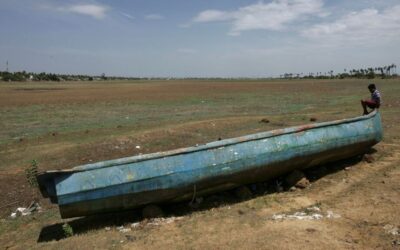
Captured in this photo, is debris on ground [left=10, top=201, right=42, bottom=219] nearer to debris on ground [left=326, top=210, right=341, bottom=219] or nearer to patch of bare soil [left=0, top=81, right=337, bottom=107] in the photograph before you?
debris on ground [left=326, top=210, right=341, bottom=219]

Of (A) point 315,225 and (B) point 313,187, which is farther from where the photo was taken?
(B) point 313,187

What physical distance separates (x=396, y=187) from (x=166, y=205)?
382 centimetres

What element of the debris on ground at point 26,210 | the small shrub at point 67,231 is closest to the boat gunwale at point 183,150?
the small shrub at point 67,231

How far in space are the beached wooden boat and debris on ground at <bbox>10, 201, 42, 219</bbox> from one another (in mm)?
1924

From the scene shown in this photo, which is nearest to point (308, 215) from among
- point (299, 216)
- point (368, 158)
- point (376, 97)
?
point (299, 216)

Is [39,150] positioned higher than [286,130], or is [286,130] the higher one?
[286,130]

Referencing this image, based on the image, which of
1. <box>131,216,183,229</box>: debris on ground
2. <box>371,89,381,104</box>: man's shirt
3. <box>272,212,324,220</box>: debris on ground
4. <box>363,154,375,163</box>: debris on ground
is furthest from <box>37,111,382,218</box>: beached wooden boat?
<box>371,89,381,104</box>: man's shirt

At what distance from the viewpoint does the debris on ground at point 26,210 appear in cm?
806

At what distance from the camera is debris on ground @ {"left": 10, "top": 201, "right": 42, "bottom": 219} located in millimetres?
8062

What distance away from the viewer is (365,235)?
5.61 meters

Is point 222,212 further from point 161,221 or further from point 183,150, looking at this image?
point 183,150

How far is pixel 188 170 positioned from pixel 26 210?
3390 millimetres

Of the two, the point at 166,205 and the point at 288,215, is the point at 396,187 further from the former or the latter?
the point at 166,205

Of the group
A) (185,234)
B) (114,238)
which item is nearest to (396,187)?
(185,234)
